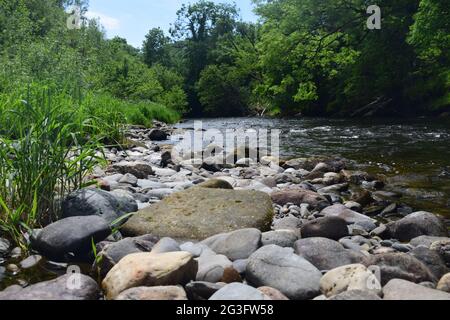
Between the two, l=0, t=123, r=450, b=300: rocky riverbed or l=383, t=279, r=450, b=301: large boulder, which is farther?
l=0, t=123, r=450, b=300: rocky riverbed

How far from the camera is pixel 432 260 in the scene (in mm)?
2777

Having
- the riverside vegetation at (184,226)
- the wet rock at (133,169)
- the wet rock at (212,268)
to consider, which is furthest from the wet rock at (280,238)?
the wet rock at (133,169)

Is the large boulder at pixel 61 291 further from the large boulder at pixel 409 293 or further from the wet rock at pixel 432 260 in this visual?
the wet rock at pixel 432 260

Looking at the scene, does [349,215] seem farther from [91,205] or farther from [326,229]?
[91,205]

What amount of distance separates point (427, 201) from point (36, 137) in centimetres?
423

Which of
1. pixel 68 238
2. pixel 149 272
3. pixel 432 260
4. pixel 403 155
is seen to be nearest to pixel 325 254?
pixel 432 260

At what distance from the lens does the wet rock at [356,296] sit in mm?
2055

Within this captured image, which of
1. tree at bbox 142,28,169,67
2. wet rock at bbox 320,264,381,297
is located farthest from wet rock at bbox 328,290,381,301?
tree at bbox 142,28,169,67

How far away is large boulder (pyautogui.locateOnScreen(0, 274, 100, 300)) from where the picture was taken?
2145 millimetres

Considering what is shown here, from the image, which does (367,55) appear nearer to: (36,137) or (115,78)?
(115,78)

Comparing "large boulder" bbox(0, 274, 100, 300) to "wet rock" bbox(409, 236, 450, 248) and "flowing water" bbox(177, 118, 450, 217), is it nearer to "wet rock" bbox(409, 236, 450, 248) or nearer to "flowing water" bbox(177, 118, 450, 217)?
"wet rock" bbox(409, 236, 450, 248)

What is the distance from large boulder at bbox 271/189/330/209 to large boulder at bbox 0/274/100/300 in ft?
9.04

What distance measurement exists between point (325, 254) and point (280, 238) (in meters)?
0.44
